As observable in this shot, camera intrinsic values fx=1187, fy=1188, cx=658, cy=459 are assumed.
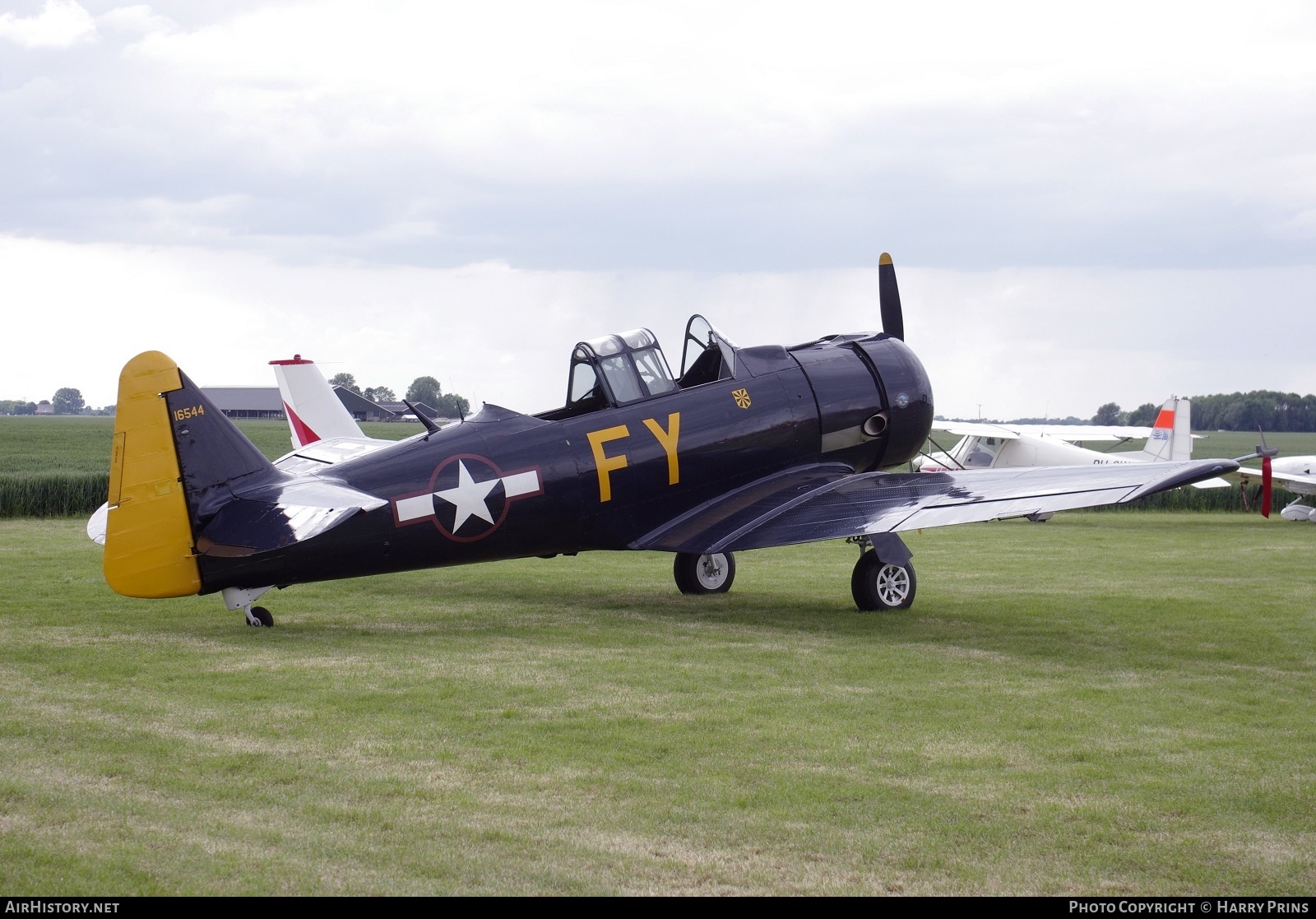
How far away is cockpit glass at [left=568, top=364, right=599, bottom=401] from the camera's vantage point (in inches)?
399

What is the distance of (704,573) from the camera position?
11.7 meters

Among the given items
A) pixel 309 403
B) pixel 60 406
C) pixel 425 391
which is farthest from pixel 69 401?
pixel 309 403

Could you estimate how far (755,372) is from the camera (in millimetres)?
10938

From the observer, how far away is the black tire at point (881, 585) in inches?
400

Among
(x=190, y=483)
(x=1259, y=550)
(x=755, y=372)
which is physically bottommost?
(x=1259, y=550)

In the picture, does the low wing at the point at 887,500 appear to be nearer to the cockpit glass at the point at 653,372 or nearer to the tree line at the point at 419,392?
the cockpit glass at the point at 653,372

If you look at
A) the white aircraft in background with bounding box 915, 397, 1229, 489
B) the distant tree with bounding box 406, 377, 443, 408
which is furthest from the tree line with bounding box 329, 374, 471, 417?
the white aircraft in background with bounding box 915, 397, 1229, 489

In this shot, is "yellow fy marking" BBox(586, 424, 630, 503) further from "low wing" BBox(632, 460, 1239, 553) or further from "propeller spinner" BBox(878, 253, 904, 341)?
"propeller spinner" BBox(878, 253, 904, 341)

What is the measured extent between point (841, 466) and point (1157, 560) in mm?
6490

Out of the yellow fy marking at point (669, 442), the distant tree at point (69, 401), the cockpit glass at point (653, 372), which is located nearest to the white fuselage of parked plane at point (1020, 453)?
the cockpit glass at point (653, 372)

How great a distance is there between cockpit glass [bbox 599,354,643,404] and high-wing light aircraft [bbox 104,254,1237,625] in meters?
0.01

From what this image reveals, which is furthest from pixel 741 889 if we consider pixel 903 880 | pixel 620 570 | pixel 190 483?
pixel 620 570

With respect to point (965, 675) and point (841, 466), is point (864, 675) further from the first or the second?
point (841, 466)

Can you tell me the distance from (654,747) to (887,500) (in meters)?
4.99
